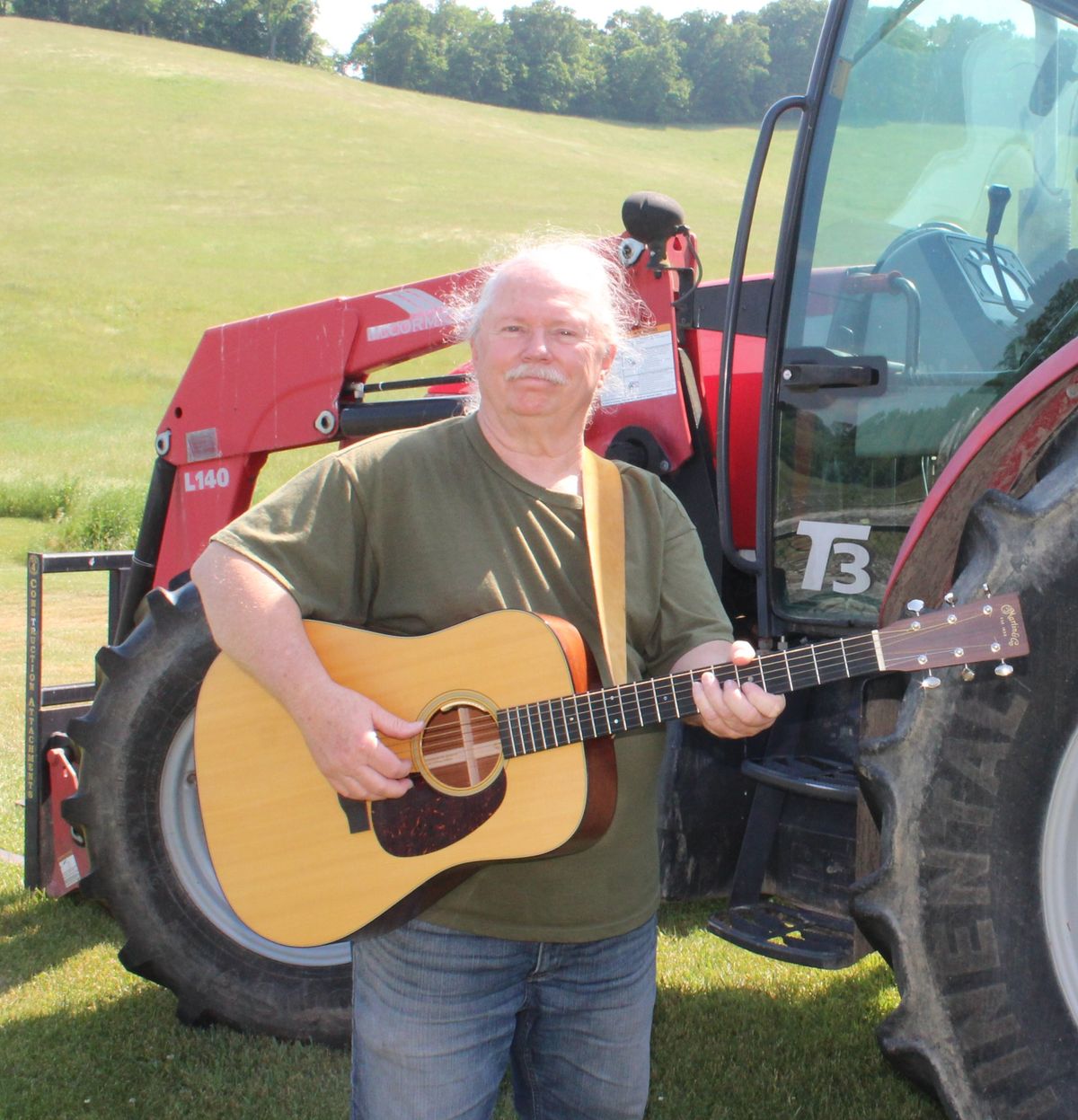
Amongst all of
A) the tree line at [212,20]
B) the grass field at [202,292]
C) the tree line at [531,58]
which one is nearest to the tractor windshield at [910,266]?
the grass field at [202,292]

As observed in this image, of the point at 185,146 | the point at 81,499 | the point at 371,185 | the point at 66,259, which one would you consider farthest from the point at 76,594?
the point at 185,146

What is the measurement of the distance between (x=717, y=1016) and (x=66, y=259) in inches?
1415

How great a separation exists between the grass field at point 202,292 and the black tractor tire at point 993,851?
1083mm

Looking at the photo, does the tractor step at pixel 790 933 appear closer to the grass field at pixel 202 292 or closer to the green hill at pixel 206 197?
the grass field at pixel 202 292

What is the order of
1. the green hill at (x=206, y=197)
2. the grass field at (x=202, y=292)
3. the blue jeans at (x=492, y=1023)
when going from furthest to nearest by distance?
the green hill at (x=206, y=197)
the grass field at (x=202, y=292)
the blue jeans at (x=492, y=1023)

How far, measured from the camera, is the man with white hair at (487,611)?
1966 mm

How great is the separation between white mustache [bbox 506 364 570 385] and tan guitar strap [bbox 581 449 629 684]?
7.0 inches

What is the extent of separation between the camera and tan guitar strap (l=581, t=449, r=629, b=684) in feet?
6.84

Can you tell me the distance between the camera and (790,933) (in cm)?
267

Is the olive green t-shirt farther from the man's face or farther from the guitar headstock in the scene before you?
the guitar headstock

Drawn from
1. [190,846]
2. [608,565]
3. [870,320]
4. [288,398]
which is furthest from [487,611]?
[288,398]

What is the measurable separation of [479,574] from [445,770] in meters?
0.34

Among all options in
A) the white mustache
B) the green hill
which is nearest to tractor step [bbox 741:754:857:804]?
the white mustache

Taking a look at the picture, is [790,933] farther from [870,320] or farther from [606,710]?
[870,320]
